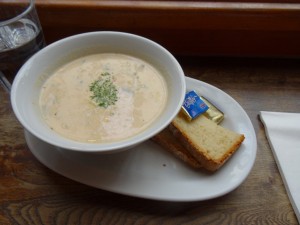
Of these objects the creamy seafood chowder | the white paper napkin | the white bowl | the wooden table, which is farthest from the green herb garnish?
the white paper napkin

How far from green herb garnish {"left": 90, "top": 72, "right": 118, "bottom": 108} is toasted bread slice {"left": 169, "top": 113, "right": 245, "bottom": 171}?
199 millimetres

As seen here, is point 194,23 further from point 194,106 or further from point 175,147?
point 175,147

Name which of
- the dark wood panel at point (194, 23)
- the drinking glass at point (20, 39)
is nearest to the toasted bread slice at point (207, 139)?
the dark wood panel at point (194, 23)

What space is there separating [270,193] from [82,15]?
0.89 m

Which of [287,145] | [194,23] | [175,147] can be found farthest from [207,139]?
[194,23]

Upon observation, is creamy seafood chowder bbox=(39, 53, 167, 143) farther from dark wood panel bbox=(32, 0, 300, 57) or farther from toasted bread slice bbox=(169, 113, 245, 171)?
dark wood panel bbox=(32, 0, 300, 57)

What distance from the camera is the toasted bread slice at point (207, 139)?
34.6 inches

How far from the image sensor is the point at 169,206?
0.87 meters

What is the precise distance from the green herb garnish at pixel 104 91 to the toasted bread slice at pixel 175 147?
0.17m

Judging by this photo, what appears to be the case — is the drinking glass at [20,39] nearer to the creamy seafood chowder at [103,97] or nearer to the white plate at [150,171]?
the creamy seafood chowder at [103,97]

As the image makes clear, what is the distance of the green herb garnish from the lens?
0.93 metres

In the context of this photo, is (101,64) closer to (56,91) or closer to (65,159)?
(56,91)

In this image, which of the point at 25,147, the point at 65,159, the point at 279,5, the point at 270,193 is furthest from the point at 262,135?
the point at 25,147

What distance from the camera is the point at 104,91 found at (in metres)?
0.95
